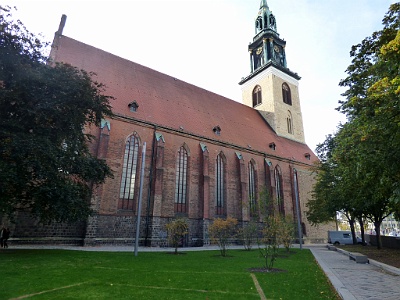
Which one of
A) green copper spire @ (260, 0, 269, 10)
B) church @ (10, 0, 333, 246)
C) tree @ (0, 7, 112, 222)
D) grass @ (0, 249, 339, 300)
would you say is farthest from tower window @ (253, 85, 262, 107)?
grass @ (0, 249, 339, 300)

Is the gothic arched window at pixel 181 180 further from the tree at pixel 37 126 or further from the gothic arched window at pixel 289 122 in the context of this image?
the gothic arched window at pixel 289 122

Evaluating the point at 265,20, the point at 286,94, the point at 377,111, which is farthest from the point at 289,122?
the point at 377,111

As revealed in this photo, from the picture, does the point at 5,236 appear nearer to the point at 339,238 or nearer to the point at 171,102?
the point at 171,102

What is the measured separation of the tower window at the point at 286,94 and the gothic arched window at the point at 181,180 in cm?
2173

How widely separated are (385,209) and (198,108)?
1938 centimetres

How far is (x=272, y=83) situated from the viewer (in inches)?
1506

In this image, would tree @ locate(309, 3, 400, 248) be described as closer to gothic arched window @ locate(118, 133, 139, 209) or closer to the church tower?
gothic arched window @ locate(118, 133, 139, 209)

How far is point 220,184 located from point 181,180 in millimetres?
4512

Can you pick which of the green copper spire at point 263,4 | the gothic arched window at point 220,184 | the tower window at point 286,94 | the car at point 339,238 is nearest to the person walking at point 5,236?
the gothic arched window at point 220,184

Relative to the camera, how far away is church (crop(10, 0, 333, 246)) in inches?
795

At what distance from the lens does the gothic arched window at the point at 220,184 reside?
26025 millimetres

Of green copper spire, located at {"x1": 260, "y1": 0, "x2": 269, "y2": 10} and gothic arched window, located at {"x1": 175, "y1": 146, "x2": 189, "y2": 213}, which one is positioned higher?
green copper spire, located at {"x1": 260, "y1": 0, "x2": 269, "y2": 10}

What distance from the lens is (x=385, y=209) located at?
22.1 metres

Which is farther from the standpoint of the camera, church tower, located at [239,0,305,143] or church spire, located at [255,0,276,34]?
church spire, located at [255,0,276,34]
